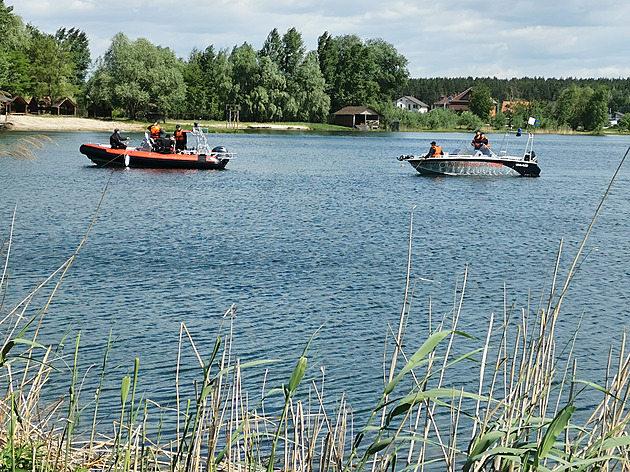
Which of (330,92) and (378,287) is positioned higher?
(330,92)

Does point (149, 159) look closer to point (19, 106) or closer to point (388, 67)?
point (19, 106)

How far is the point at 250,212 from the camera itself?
2436 cm

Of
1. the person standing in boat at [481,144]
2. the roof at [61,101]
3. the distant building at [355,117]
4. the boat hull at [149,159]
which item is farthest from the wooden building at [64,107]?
the person standing in boat at [481,144]

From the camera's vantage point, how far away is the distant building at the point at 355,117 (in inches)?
4040

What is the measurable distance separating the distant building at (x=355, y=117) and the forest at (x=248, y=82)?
1548mm

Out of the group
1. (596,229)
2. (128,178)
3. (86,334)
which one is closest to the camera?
(86,334)

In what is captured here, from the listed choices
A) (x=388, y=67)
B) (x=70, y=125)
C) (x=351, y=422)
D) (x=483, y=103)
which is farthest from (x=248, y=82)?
(x=351, y=422)

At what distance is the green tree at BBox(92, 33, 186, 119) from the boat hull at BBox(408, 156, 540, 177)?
46223mm

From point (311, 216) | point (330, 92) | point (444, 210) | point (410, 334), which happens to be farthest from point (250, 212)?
point (330, 92)

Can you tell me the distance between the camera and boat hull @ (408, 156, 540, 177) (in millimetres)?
34906

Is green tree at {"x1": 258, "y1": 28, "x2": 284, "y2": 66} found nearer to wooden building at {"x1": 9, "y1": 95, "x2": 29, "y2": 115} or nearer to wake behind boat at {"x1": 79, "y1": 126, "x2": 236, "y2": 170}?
wooden building at {"x1": 9, "y1": 95, "x2": 29, "y2": 115}

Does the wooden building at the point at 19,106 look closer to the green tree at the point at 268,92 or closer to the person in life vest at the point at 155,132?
the green tree at the point at 268,92

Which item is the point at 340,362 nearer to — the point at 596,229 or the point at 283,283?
the point at 283,283

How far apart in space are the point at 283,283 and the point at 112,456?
890 centimetres
